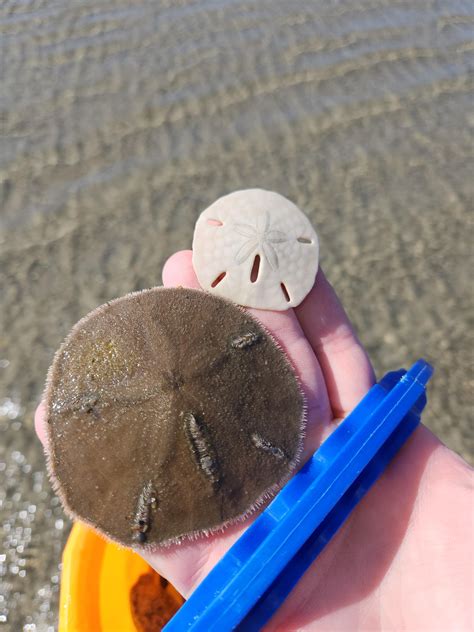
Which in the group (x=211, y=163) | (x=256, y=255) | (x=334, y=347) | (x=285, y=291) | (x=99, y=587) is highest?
(x=256, y=255)

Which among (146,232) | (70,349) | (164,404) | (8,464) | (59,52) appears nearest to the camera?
(164,404)

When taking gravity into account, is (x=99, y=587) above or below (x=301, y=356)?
below

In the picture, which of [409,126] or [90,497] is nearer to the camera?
[90,497]

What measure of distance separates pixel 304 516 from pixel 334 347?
2.98 ft

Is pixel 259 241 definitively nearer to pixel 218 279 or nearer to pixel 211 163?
pixel 218 279

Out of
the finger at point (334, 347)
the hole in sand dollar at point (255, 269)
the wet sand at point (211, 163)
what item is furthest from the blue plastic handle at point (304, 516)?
the wet sand at point (211, 163)

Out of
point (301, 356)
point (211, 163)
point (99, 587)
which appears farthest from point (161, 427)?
point (211, 163)

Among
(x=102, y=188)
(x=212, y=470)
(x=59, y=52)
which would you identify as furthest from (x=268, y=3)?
(x=212, y=470)

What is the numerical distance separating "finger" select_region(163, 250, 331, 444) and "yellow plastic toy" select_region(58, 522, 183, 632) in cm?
106

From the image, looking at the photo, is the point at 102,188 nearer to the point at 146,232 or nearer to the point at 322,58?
the point at 146,232

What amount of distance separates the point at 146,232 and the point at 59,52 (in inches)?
102

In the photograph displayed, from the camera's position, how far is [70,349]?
2.22 m

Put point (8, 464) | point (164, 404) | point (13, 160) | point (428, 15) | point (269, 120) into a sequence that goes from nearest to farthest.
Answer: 1. point (164, 404)
2. point (8, 464)
3. point (13, 160)
4. point (269, 120)
5. point (428, 15)

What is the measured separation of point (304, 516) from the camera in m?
1.95
